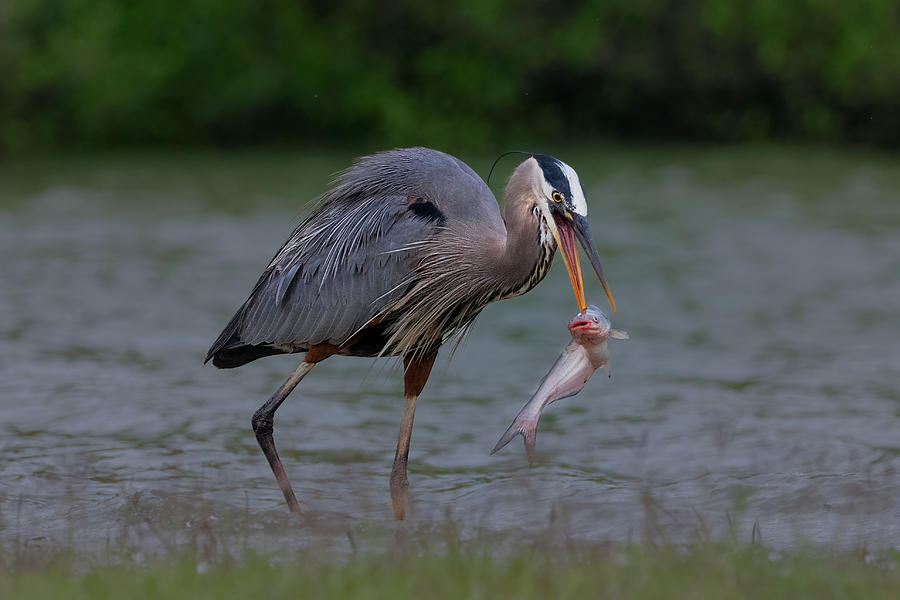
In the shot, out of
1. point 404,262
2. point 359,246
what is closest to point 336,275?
point 359,246

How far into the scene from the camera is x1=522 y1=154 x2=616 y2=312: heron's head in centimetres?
551

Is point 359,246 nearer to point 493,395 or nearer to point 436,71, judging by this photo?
point 493,395

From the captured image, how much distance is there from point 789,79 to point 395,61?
646 cm

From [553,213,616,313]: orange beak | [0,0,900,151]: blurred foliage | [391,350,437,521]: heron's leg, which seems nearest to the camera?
[553,213,616,313]: orange beak

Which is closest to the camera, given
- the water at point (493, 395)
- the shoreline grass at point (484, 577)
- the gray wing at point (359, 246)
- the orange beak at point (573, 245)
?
the shoreline grass at point (484, 577)

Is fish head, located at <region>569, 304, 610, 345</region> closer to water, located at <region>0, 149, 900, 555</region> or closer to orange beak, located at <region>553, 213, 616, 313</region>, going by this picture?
orange beak, located at <region>553, 213, 616, 313</region>

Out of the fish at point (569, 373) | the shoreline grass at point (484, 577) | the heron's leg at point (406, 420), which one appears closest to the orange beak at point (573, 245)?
the fish at point (569, 373)

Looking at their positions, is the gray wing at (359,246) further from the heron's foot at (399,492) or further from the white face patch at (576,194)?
the heron's foot at (399,492)

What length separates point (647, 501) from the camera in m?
5.00

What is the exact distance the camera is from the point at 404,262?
615 cm

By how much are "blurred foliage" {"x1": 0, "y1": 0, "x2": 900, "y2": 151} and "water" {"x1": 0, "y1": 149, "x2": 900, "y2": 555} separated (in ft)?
16.9

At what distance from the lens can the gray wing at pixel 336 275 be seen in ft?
20.2

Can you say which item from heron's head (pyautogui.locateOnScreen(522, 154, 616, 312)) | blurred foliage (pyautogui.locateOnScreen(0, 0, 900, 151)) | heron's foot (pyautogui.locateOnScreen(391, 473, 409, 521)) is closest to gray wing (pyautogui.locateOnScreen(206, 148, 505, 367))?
heron's head (pyautogui.locateOnScreen(522, 154, 616, 312))

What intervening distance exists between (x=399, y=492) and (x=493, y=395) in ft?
9.03
